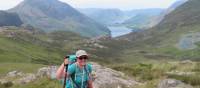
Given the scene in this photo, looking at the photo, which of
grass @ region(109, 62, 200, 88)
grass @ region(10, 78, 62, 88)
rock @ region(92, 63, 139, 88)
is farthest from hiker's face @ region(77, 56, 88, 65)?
grass @ region(10, 78, 62, 88)

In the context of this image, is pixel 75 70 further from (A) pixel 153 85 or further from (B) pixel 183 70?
(B) pixel 183 70

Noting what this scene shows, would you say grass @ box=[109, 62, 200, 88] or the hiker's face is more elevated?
the hiker's face

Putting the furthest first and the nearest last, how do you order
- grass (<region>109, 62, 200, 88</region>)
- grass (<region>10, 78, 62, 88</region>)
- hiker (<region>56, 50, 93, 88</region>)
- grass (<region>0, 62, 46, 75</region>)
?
grass (<region>0, 62, 46, 75</region>)
grass (<region>10, 78, 62, 88</region>)
grass (<region>109, 62, 200, 88</region>)
hiker (<region>56, 50, 93, 88</region>)

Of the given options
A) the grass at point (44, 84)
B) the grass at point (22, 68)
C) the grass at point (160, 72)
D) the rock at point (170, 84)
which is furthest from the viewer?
the grass at point (22, 68)

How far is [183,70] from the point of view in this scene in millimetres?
26312

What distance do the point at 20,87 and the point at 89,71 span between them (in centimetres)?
1209

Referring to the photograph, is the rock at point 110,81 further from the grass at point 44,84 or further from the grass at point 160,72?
the grass at point 44,84

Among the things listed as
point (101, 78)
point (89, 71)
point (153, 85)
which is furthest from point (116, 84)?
point (89, 71)

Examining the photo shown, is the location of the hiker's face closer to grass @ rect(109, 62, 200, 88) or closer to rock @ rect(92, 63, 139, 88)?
grass @ rect(109, 62, 200, 88)

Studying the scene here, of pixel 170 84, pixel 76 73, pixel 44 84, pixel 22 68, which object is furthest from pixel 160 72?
pixel 22 68

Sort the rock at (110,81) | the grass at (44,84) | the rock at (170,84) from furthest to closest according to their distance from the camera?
the grass at (44,84), the rock at (110,81), the rock at (170,84)

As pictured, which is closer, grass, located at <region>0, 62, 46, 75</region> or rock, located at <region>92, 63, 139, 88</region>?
rock, located at <region>92, 63, 139, 88</region>

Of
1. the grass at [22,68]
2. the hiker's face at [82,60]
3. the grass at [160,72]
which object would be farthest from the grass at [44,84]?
the grass at [22,68]

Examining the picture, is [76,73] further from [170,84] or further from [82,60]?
[170,84]
